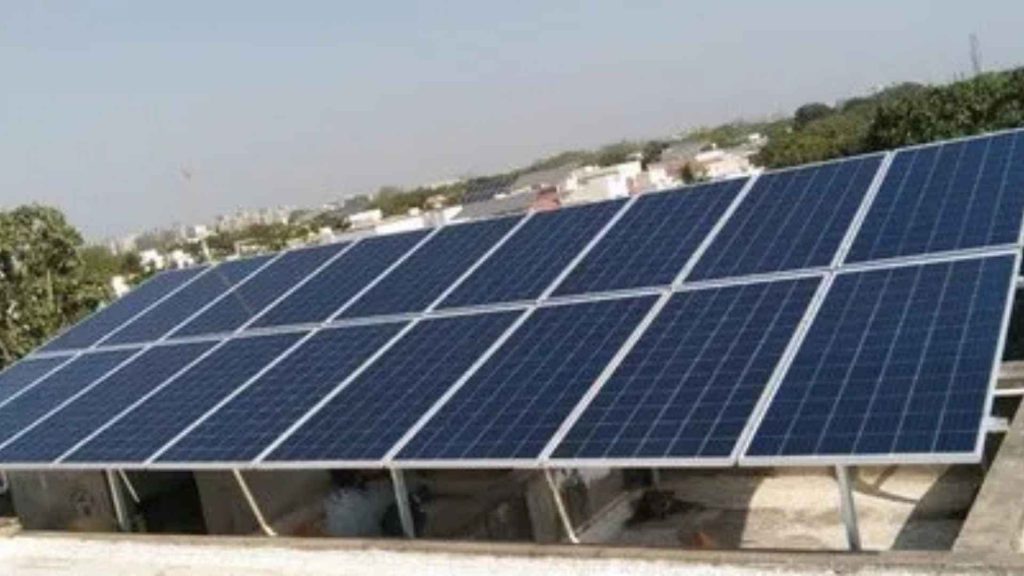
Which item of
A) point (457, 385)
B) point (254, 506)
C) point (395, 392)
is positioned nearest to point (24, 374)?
point (254, 506)

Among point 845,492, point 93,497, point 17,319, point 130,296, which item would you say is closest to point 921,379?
point 845,492

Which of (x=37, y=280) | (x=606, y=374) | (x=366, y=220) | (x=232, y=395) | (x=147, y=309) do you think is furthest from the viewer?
(x=366, y=220)

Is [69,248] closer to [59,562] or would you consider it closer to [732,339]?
[59,562]

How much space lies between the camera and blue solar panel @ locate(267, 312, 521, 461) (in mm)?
10789

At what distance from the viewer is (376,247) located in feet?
55.4

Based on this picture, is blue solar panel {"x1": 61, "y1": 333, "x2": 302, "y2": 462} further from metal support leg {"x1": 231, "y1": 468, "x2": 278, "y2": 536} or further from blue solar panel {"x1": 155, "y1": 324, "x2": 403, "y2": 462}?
metal support leg {"x1": 231, "y1": 468, "x2": 278, "y2": 536}

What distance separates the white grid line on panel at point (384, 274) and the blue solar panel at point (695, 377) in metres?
5.15

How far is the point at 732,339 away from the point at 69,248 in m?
27.5

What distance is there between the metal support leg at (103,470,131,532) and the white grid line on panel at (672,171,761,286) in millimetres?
7772

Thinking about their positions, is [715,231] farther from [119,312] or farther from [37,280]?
[37,280]

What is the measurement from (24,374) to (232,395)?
22.1 ft

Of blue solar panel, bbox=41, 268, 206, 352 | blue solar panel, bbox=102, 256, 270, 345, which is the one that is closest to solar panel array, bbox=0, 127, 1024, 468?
blue solar panel, bbox=102, 256, 270, 345

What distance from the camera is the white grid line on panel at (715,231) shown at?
1178cm

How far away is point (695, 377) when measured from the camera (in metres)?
9.65
